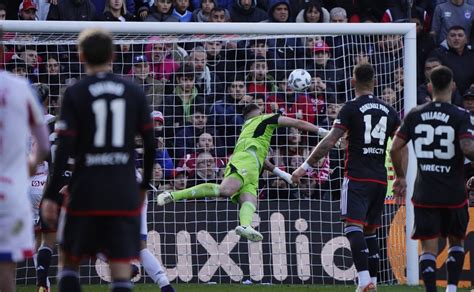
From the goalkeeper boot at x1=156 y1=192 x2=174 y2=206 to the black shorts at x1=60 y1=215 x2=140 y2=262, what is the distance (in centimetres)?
612

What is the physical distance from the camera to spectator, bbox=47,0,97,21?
16297 millimetres

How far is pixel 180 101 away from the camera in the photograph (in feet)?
47.4

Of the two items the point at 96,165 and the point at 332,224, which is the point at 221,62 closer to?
the point at 332,224

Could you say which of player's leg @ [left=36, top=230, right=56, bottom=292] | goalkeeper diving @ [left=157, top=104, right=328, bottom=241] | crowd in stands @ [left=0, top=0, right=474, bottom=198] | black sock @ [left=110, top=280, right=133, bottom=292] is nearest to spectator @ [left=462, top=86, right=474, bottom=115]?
crowd in stands @ [left=0, top=0, right=474, bottom=198]

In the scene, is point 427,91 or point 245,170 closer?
point 245,170

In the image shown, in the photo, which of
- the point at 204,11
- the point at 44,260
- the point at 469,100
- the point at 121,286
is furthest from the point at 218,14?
the point at 121,286

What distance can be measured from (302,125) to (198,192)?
1670 mm

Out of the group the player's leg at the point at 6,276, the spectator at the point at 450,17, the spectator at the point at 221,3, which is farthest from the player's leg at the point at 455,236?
the spectator at the point at 221,3

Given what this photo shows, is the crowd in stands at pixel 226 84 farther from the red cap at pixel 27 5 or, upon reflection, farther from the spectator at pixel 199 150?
the red cap at pixel 27 5

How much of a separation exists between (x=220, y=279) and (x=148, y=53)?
314cm

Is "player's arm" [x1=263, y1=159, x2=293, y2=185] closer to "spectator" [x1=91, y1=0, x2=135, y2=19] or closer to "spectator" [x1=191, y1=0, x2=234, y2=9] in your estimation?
"spectator" [x1=191, y1=0, x2=234, y2=9]

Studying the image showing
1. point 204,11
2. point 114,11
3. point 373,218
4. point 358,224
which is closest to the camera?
point 358,224

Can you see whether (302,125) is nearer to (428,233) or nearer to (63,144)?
(428,233)

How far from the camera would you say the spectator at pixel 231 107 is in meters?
14.5
